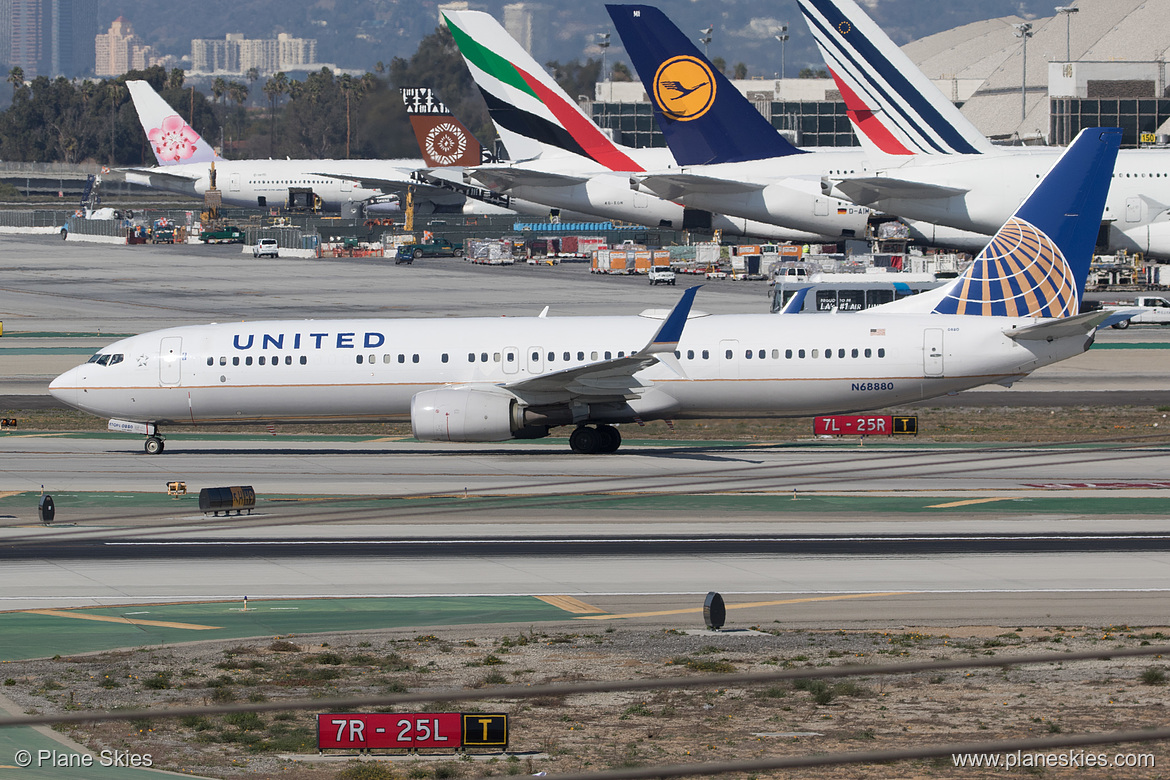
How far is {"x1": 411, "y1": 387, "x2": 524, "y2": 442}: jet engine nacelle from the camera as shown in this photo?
121ft

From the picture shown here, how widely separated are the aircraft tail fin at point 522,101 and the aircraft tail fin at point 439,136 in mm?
53942

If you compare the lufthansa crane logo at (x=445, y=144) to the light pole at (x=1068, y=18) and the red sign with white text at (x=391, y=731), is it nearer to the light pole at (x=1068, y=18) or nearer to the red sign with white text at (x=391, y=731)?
the light pole at (x=1068, y=18)

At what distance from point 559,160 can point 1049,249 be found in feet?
175

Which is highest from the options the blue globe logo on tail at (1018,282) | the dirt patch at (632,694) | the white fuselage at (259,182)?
the white fuselage at (259,182)

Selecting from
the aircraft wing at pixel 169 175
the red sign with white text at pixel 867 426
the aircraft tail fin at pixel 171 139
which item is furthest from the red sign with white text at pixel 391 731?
the aircraft wing at pixel 169 175

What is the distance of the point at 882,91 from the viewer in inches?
3022

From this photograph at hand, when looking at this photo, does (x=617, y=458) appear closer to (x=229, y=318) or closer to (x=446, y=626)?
(x=446, y=626)

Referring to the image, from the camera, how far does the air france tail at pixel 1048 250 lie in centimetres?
3853

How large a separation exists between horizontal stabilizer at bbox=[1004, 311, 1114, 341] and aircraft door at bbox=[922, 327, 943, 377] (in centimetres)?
179

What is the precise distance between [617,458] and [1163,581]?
58.1ft

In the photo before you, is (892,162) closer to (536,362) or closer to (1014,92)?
(536,362)

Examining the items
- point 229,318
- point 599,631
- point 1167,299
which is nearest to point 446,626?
point 599,631

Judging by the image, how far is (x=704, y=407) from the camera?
3853cm

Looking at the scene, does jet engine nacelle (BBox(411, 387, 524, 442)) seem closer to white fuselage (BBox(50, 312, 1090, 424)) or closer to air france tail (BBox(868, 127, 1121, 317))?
white fuselage (BBox(50, 312, 1090, 424))
